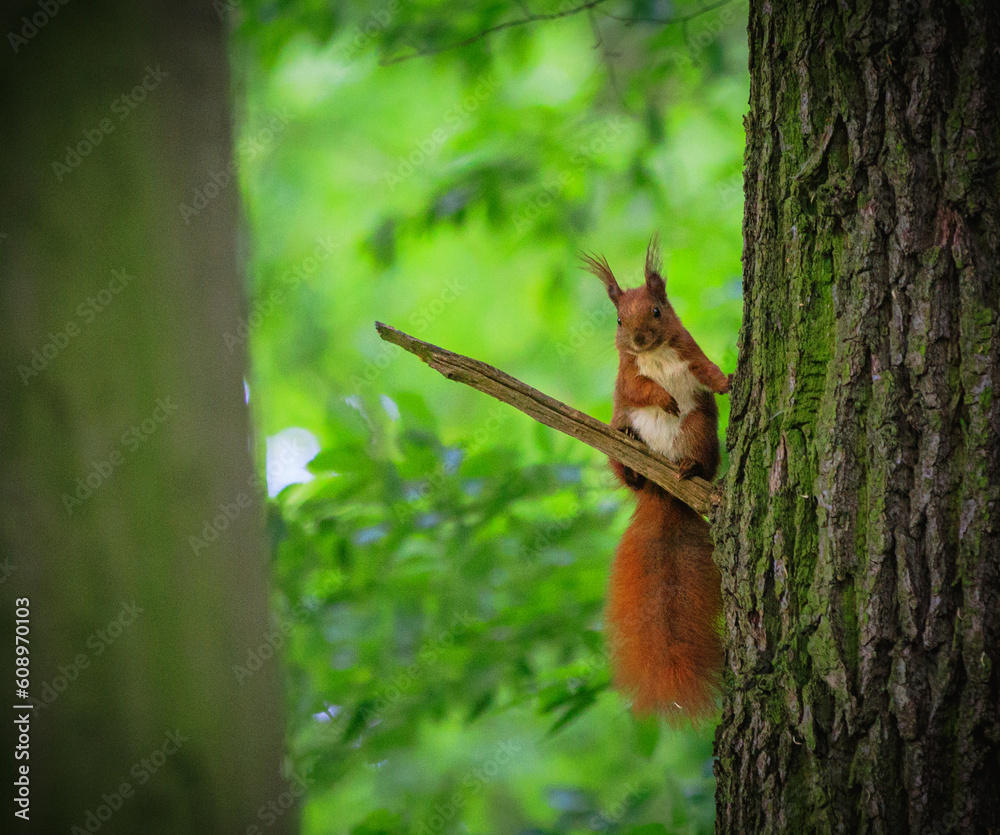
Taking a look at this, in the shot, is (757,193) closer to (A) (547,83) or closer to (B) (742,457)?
(B) (742,457)

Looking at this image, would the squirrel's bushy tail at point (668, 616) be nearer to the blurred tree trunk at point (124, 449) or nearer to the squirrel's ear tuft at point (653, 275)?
the squirrel's ear tuft at point (653, 275)

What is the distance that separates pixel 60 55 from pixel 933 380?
1458 millimetres

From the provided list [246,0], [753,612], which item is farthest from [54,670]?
[246,0]

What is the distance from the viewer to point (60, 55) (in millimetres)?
1392
